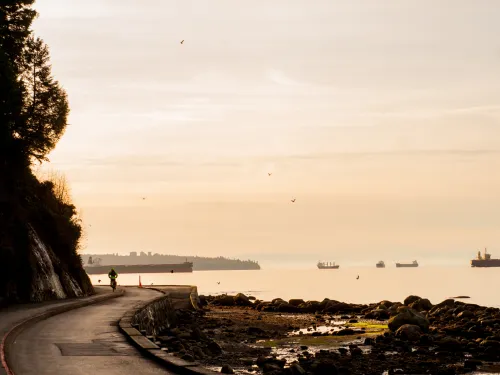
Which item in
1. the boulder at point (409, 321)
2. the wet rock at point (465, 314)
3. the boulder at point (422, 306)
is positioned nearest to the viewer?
the boulder at point (409, 321)

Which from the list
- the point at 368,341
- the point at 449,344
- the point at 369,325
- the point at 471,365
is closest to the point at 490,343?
the point at 449,344

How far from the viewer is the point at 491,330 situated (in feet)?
147

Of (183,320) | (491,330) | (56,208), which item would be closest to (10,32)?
(56,208)

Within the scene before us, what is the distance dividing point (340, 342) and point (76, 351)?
2076cm

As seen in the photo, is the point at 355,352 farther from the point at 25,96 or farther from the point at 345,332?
the point at 25,96

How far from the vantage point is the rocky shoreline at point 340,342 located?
95.3 feet

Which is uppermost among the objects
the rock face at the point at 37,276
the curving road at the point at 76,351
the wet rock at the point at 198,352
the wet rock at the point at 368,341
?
the rock face at the point at 37,276

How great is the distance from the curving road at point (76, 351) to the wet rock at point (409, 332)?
54.7ft

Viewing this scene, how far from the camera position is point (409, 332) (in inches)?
1606

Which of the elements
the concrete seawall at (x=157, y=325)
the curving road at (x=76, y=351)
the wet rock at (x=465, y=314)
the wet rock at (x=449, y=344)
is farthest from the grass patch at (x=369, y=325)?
the curving road at (x=76, y=351)

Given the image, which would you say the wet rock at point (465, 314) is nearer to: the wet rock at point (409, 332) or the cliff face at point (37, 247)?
the wet rock at point (409, 332)

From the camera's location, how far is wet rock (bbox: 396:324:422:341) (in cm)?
4034

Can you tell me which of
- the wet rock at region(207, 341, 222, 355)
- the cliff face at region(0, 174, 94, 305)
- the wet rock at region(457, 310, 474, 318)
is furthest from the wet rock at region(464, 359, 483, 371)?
the wet rock at region(457, 310, 474, 318)

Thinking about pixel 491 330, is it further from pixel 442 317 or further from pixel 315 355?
pixel 315 355
